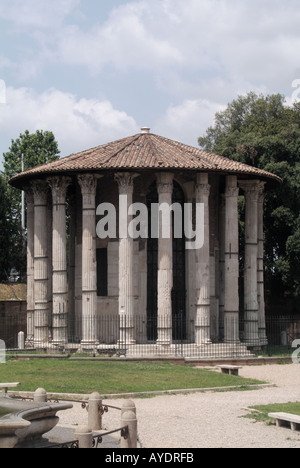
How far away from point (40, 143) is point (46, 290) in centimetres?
2183

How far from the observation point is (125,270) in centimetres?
3095

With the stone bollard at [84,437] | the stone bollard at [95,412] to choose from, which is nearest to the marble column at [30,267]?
the stone bollard at [95,412]

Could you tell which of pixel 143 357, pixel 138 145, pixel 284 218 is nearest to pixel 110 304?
pixel 143 357

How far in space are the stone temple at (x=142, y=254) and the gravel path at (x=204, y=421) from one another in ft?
34.0

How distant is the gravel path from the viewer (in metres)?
13.5

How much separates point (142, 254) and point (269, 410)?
16.7 meters

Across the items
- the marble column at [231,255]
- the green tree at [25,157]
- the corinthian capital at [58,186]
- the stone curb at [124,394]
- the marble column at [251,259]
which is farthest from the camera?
the green tree at [25,157]

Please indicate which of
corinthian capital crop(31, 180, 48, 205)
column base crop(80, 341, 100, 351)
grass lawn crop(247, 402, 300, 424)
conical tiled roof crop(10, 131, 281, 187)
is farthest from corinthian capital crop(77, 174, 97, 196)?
grass lawn crop(247, 402, 300, 424)

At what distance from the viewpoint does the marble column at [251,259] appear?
111 feet

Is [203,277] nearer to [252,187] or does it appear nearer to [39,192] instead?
[252,187]

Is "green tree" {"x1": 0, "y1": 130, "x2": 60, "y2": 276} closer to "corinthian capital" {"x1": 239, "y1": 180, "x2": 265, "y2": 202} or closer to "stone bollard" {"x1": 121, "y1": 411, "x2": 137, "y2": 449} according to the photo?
"corinthian capital" {"x1": 239, "y1": 180, "x2": 265, "y2": 202}

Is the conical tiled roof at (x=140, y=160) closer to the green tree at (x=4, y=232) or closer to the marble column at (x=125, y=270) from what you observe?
the marble column at (x=125, y=270)

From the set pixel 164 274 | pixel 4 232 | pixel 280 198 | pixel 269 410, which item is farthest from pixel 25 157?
pixel 269 410
